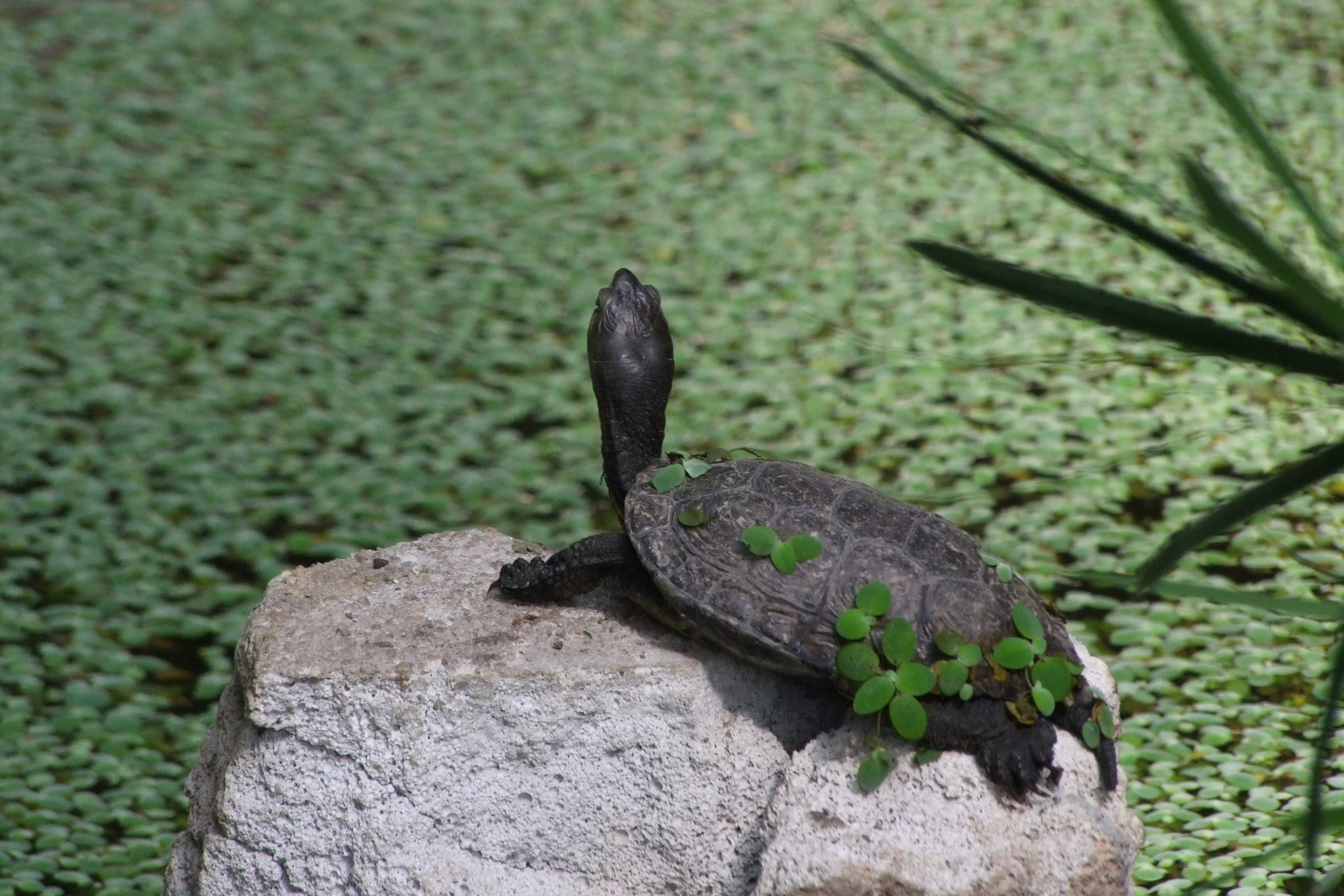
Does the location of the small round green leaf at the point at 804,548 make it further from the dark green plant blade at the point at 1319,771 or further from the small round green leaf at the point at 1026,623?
the dark green plant blade at the point at 1319,771

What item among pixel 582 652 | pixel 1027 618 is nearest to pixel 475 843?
pixel 582 652

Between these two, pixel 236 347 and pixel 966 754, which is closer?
pixel 966 754

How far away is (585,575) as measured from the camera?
2434mm

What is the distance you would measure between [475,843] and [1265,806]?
171 cm

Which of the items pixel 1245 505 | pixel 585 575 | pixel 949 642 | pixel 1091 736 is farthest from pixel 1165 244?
pixel 585 575

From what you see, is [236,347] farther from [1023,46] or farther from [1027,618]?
[1023,46]

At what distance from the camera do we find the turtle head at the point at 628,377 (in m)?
2.62

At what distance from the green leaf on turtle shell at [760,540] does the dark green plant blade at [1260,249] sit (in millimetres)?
1072

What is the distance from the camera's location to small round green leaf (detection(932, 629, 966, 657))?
6.93 feet

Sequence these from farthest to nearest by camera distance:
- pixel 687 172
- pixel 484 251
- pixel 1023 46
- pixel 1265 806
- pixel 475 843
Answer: pixel 1023 46
pixel 687 172
pixel 484 251
pixel 1265 806
pixel 475 843

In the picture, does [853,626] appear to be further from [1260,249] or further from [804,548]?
[1260,249]

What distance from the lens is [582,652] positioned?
2.30 meters

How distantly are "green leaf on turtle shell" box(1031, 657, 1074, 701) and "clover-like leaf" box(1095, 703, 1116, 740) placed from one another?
106 millimetres

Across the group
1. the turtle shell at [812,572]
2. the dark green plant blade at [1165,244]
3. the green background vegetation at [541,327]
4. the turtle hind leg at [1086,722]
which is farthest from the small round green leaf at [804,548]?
the dark green plant blade at [1165,244]
